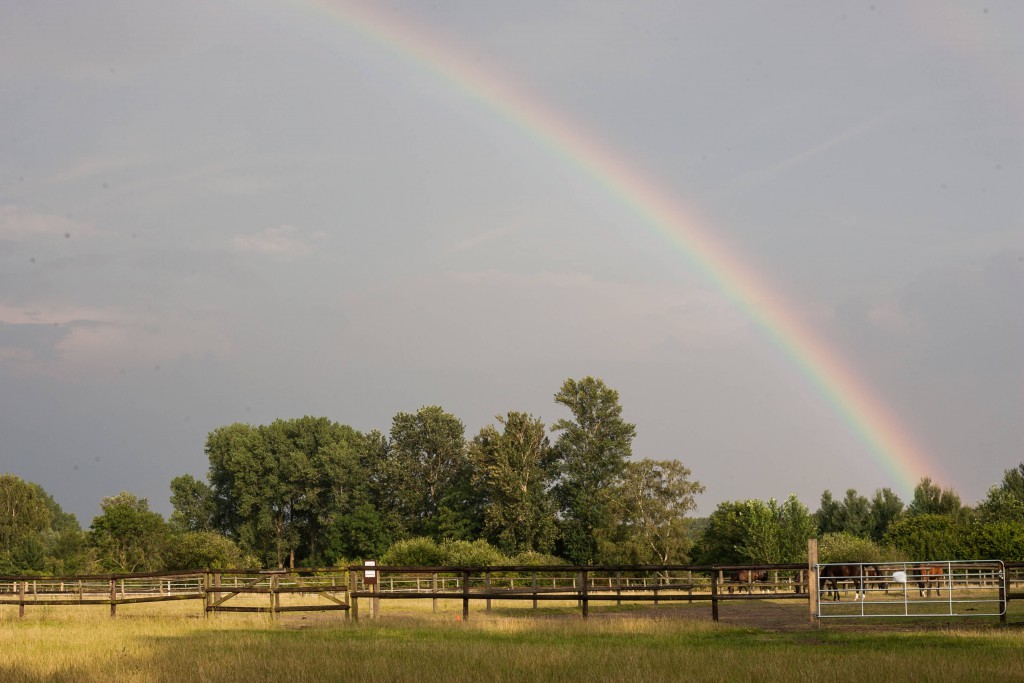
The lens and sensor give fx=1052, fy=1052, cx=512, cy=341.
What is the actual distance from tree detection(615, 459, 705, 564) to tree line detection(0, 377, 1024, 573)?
0.10 metres

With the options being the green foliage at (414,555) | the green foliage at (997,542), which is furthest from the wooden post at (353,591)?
the green foliage at (997,542)

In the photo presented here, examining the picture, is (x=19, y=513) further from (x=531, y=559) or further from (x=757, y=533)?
(x=757, y=533)

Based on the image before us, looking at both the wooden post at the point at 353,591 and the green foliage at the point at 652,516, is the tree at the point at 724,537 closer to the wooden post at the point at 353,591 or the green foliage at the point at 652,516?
the green foliage at the point at 652,516

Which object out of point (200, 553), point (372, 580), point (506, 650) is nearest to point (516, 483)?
point (200, 553)

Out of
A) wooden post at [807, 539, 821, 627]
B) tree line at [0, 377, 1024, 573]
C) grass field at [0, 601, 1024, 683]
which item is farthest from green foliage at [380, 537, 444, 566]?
wooden post at [807, 539, 821, 627]

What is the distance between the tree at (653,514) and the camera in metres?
70.6

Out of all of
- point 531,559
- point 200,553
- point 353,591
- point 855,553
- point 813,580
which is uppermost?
point 813,580

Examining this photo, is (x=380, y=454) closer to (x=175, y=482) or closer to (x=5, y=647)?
(x=175, y=482)

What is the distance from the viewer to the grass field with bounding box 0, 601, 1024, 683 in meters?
13.9

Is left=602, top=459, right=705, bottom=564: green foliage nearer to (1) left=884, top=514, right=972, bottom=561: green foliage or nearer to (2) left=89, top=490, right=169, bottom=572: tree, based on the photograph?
(1) left=884, top=514, right=972, bottom=561: green foliage

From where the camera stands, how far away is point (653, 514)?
72.1 meters

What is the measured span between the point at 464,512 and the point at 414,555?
18.0 m

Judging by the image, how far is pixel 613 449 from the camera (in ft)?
257

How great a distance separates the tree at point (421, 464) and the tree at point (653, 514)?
16734 mm
